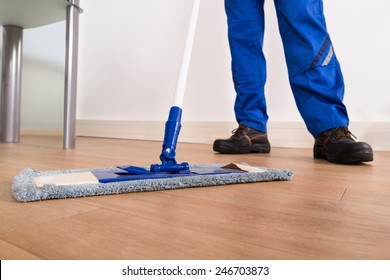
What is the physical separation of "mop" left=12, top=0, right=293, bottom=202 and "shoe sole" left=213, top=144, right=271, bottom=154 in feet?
1.90

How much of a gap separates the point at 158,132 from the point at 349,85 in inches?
43.2

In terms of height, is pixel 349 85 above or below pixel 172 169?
above

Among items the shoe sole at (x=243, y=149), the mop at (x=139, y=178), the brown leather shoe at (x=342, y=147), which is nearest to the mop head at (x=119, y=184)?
the mop at (x=139, y=178)

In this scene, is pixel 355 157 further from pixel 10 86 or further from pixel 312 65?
pixel 10 86

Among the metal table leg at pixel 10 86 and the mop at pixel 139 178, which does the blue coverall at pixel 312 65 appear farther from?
the metal table leg at pixel 10 86

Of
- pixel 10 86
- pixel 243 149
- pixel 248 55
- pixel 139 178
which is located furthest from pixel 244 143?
pixel 10 86

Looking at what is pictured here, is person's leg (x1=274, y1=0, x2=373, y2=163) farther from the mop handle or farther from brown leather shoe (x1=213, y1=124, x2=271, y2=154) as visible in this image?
the mop handle

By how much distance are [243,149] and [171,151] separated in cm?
73

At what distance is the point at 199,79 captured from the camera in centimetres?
196

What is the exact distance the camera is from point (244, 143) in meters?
1.34

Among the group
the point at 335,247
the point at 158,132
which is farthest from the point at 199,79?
the point at 335,247

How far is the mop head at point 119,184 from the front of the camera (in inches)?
18.4

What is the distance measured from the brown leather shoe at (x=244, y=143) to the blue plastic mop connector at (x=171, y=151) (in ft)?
2.06
